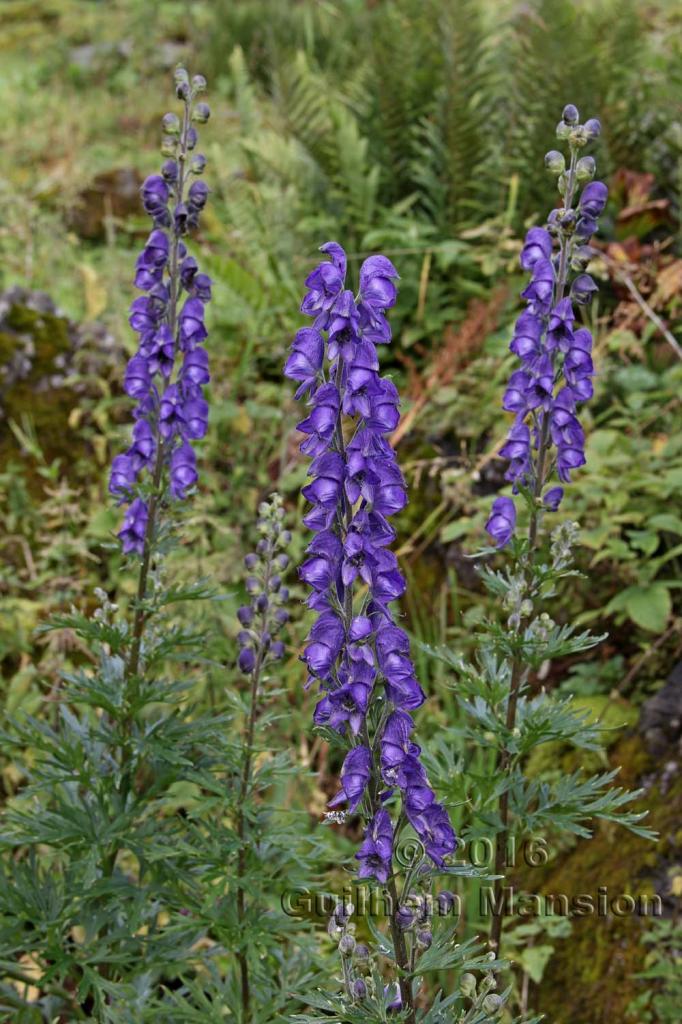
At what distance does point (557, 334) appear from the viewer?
261cm

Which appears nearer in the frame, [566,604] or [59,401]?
[566,604]

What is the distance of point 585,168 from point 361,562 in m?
1.23

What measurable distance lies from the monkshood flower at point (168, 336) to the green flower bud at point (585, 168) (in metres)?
1.01

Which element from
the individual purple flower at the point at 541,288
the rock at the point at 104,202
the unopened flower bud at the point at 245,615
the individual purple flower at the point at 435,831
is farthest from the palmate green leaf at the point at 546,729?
the rock at the point at 104,202

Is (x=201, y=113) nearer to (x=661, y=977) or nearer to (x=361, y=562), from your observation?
(x=361, y=562)

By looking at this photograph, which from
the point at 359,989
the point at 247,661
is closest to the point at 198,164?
the point at 247,661

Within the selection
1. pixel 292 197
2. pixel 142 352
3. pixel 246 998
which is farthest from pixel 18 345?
pixel 246 998

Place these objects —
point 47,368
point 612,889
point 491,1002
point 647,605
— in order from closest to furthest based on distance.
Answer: point 491,1002 → point 612,889 → point 647,605 → point 47,368

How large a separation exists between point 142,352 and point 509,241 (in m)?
3.13

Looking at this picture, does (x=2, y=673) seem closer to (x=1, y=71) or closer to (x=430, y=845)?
(x=430, y=845)

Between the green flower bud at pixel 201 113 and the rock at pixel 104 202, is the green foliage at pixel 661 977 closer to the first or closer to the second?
the green flower bud at pixel 201 113

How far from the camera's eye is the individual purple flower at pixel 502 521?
2.70 m

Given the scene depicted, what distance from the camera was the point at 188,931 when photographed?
9.24 ft

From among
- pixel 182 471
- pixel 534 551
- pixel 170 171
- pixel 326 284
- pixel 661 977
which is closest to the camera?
pixel 326 284
